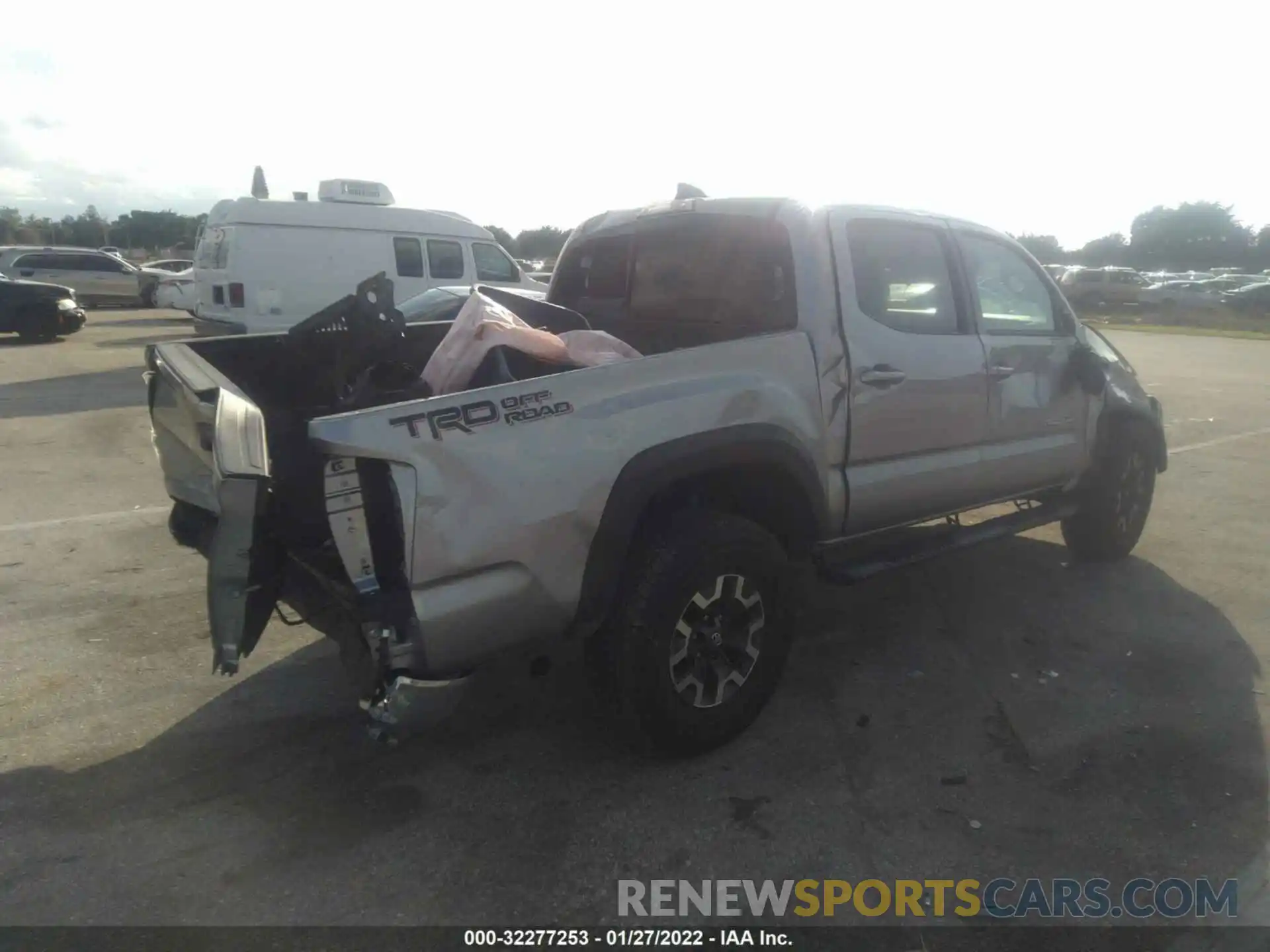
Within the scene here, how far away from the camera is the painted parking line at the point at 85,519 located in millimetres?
6207

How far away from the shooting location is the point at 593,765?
11.8 ft

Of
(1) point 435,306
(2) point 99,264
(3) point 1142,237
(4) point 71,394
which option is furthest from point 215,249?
(3) point 1142,237

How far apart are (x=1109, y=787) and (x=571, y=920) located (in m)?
1.98

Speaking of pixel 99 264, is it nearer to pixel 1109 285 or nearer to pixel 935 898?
pixel 935 898

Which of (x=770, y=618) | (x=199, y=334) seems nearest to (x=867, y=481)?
(x=770, y=618)

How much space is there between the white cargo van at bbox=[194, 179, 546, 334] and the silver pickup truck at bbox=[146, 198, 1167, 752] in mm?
9021

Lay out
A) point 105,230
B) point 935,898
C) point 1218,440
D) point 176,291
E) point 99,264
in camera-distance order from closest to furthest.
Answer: point 935,898 < point 1218,440 < point 176,291 < point 99,264 < point 105,230

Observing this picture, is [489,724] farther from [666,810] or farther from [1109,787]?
[1109,787]

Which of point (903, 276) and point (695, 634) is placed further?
point (903, 276)

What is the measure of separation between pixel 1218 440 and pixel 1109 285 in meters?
30.0

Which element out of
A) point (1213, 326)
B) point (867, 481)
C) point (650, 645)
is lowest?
point (1213, 326)

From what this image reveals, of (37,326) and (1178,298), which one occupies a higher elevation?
(37,326)

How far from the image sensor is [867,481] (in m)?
4.21

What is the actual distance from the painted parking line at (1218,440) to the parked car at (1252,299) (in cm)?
2938
